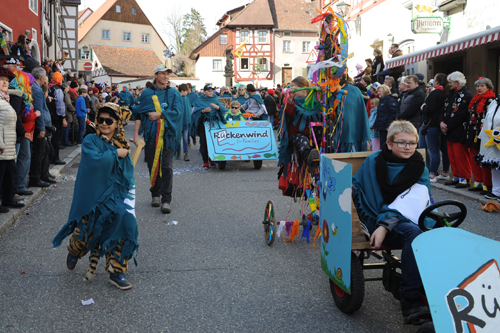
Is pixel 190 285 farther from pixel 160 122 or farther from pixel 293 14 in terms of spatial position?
pixel 293 14

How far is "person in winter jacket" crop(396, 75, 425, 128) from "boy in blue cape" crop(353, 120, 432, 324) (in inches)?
262

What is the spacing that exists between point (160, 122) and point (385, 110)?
17.9 feet

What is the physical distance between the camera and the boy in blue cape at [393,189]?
349cm

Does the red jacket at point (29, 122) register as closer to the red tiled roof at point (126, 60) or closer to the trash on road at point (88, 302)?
the trash on road at point (88, 302)

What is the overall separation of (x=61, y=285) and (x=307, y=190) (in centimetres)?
263

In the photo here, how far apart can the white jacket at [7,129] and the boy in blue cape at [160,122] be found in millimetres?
1606

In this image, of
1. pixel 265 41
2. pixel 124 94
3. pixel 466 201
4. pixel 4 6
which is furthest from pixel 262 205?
pixel 265 41

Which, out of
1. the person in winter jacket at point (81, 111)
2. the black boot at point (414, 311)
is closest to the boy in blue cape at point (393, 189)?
the black boot at point (414, 311)

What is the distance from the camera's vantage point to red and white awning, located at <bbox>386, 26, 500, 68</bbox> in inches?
412

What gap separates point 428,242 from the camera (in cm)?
266

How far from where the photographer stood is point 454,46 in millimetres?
11906

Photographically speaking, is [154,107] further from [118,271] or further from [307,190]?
[118,271]

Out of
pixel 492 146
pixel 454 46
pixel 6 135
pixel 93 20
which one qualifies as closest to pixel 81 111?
pixel 6 135

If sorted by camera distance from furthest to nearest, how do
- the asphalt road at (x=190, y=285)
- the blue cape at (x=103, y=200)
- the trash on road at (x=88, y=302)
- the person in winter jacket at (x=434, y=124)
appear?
the person in winter jacket at (x=434, y=124) → the blue cape at (x=103, y=200) → the trash on road at (x=88, y=302) → the asphalt road at (x=190, y=285)
